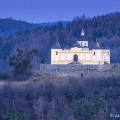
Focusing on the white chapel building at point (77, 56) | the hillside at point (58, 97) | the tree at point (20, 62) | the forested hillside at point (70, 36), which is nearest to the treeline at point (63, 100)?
the hillside at point (58, 97)

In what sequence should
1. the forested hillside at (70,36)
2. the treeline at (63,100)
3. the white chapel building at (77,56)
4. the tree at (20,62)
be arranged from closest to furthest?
1. the treeline at (63,100)
2. the tree at (20,62)
3. the white chapel building at (77,56)
4. the forested hillside at (70,36)

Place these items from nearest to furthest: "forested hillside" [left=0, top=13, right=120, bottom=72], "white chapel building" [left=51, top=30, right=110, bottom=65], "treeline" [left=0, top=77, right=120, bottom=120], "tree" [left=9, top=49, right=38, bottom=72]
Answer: "treeline" [left=0, top=77, right=120, bottom=120] < "tree" [left=9, top=49, right=38, bottom=72] < "white chapel building" [left=51, top=30, right=110, bottom=65] < "forested hillside" [left=0, top=13, right=120, bottom=72]

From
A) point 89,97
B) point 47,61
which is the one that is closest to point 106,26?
point 47,61

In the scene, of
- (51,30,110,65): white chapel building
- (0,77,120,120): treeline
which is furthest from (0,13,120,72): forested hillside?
(0,77,120,120): treeline

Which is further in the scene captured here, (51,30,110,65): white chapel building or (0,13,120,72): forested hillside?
(0,13,120,72): forested hillside

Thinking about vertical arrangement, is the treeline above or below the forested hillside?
below

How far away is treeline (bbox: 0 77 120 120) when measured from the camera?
111 feet

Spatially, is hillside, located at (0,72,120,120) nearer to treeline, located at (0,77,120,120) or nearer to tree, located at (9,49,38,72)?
treeline, located at (0,77,120,120)

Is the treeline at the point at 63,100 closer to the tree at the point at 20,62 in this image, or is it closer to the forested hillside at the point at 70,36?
the tree at the point at 20,62

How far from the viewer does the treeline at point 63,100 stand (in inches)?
1335

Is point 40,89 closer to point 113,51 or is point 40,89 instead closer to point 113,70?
point 113,70

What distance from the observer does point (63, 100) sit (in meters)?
36.4

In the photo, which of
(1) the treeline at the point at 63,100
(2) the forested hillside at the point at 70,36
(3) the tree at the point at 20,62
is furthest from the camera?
(2) the forested hillside at the point at 70,36

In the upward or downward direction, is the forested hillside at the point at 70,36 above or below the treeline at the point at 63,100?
above
